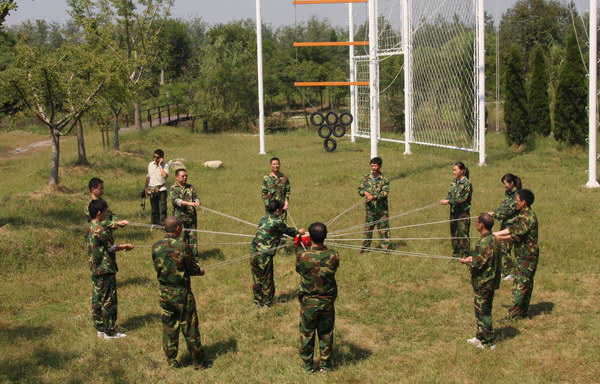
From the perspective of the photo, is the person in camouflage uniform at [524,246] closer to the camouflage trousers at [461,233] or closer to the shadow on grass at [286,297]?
the camouflage trousers at [461,233]

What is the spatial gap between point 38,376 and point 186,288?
214 centimetres

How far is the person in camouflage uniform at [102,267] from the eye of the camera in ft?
26.3

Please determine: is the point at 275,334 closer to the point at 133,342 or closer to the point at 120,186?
the point at 133,342

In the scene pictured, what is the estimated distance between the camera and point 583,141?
22484mm

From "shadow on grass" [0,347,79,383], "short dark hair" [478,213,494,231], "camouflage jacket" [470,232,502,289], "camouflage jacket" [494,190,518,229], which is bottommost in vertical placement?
"shadow on grass" [0,347,79,383]

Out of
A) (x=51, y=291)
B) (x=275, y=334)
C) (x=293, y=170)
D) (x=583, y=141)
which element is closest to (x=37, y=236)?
(x=51, y=291)

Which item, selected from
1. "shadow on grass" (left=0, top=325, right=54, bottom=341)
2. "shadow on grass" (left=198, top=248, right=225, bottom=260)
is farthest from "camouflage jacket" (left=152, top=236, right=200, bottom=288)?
"shadow on grass" (left=198, top=248, right=225, bottom=260)

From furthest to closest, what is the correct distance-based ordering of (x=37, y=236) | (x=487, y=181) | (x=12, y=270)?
(x=487, y=181) → (x=37, y=236) → (x=12, y=270)

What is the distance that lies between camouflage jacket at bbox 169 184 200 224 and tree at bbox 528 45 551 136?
61.6 ft

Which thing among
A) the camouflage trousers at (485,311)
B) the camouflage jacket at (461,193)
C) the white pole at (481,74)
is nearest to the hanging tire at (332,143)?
the white pole at (481,74)

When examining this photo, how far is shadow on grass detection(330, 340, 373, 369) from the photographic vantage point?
7383 mm

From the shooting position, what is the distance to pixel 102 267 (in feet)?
26.5

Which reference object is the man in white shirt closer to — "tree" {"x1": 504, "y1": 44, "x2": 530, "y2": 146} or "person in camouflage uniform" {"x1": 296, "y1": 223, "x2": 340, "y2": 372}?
"person in camouflage uniform" {"x1": 296, "y1": 223, "x2": 340, "y2": 372}

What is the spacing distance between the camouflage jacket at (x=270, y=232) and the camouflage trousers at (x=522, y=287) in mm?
3307
